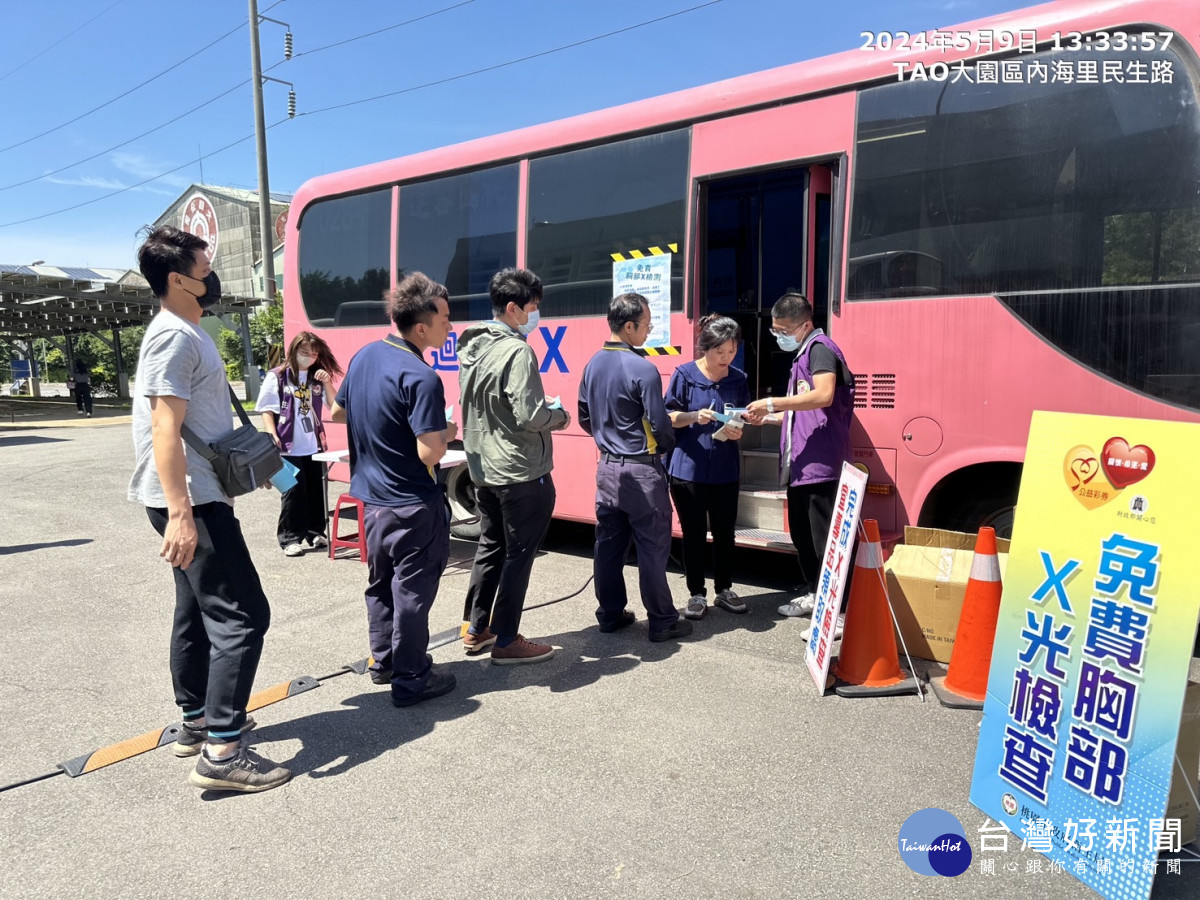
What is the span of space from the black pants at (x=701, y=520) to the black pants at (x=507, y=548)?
968mm

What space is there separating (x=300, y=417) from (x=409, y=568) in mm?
3578

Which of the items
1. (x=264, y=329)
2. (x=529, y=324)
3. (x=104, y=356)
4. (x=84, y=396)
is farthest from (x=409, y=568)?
(x=104, y=356)

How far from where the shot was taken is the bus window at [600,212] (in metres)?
5.27

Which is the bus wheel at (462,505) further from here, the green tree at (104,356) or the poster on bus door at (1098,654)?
the green tree at (104,356)

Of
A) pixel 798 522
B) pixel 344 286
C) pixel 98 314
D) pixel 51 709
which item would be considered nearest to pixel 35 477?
pixel 344 286

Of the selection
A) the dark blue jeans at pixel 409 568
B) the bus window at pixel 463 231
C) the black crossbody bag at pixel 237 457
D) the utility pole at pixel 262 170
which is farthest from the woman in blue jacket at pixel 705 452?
the utility pole at pixel 262 170

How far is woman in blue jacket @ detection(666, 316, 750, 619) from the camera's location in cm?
451

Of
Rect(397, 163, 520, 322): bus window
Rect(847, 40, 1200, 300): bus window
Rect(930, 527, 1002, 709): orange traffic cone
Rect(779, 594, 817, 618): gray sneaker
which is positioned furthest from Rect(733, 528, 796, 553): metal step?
Rect(397, 163, 520, 322): bus window

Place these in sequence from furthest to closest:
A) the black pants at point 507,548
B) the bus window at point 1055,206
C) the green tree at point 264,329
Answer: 1. the green tree at point 264,329
2. the black pants at point 507,548
3. the bus window at point 1055,206

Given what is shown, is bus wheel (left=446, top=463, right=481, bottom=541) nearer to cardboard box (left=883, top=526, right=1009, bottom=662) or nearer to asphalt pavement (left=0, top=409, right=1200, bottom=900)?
asphalt pavement (left=0, top=409, right=1200, bottom=900)

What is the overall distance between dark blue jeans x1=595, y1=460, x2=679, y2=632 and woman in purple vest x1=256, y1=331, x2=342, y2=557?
3234mm

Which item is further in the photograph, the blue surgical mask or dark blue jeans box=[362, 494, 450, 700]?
the blue surgical mask

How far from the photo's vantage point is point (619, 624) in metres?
4.58

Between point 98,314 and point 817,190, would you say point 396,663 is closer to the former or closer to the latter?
point 817,190
